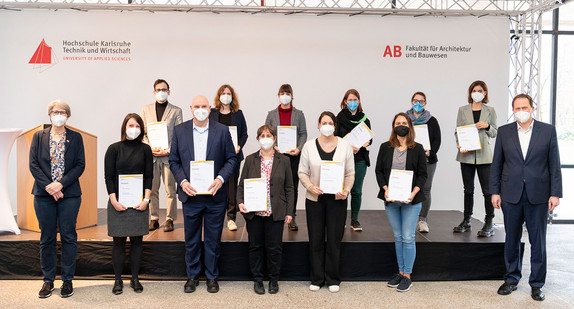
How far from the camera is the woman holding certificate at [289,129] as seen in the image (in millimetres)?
4164

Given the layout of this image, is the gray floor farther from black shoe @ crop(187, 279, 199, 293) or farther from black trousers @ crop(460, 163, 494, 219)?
black trousers @ crop(460, 163, 494, 219)

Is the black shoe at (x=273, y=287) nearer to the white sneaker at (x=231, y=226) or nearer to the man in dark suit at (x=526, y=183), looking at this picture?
the white sneaker at (x=231, y=226)

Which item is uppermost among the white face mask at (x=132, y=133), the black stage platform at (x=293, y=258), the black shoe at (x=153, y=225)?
the white face mask at (x=132, y=133)

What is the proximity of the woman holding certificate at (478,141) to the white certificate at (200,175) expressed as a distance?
2.52m

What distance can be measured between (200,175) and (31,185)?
1988 millimetres

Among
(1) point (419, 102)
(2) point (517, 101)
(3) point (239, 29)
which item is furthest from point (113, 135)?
(2) point (517, 101)

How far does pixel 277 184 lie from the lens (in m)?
3.56

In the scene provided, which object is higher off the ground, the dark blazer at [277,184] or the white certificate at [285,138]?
the white certificate at [285,138]

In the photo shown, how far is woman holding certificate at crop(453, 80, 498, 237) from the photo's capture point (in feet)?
13.8

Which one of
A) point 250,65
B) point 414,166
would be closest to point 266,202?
point 414,166

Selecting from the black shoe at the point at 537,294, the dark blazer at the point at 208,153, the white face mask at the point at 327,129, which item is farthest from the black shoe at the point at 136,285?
the black shoe at the point at 537,294

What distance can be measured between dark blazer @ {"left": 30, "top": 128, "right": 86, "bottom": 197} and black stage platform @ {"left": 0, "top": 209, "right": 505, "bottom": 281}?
749 millimetres

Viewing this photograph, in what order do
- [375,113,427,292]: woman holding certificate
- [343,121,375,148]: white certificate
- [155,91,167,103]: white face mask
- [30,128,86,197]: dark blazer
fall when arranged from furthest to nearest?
[155,91,167,103]: white face mask → [343,121,375,148]: white certificate → [375,113,427,292]: woman holding certificate → [30,128,86,197]: dark blazer

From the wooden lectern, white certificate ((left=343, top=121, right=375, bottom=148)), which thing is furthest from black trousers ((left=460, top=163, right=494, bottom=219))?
the wooden lectern
